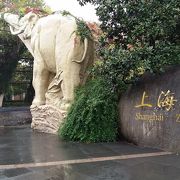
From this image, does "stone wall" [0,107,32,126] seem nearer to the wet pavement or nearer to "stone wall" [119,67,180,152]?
the wet pavement

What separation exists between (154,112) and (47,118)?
13.0ft

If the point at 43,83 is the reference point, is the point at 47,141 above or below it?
below

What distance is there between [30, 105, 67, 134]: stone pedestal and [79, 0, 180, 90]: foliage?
2338mm

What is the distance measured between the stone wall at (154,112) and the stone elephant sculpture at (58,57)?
2.00 m

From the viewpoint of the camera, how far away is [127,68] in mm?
7531

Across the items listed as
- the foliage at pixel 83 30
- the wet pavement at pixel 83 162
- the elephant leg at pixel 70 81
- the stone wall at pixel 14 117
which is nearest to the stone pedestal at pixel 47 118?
the elephant leg at pixel 70 81

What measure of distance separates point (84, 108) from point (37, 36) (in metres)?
3.09

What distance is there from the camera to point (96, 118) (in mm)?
8344

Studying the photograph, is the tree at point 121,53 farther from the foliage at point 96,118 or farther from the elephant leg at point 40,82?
the elephant leg at point 40,82

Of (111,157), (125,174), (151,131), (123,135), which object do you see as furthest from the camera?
(123,135)

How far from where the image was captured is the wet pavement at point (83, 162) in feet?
17.8

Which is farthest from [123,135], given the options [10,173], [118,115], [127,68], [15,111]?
[15,111]

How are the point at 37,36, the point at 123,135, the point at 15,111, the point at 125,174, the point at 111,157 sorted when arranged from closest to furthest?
the point at 125,174 < the point at 111,157 < the point at 123,135 < the point at 37,36 < the point at 15,111

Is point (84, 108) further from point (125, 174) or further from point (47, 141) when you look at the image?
point (125, 174)
